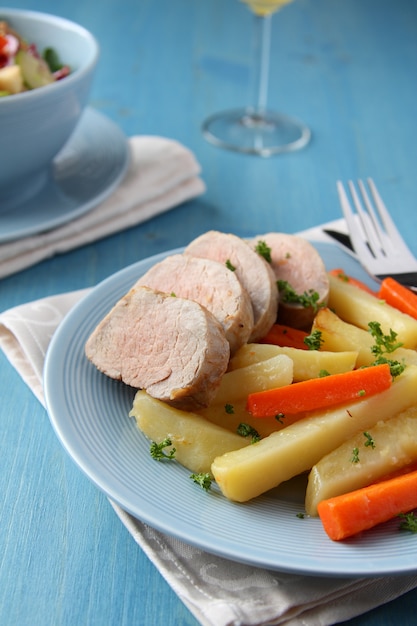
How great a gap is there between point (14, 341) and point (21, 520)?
0.82 m

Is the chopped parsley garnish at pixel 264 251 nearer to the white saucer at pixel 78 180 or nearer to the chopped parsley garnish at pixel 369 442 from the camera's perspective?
the chopped parsley garnish at pixel 369 442

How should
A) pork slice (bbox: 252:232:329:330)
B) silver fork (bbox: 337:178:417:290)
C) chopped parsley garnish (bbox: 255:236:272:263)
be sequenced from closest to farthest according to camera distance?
pork slice (bbox: 252:232:329:330) → chopped parsley garnish (bbox: 255:236:272:263) → silver fork (bbox: 337:178:417:290)

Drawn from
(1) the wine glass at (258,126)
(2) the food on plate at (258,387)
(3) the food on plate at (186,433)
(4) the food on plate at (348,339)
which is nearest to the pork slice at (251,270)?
(2) the food on plate at (258,387)

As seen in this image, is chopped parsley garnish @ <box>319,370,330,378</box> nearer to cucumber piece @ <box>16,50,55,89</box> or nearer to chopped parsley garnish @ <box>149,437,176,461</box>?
chopped parsley garnish @ <box>149,437,176,461</box>

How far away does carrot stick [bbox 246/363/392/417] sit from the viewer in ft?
7.02

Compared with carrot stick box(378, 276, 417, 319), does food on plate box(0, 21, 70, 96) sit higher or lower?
higher

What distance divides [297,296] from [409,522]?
94cm

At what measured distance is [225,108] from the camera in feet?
16.4

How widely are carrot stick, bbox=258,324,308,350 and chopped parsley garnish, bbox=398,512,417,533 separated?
71 cm

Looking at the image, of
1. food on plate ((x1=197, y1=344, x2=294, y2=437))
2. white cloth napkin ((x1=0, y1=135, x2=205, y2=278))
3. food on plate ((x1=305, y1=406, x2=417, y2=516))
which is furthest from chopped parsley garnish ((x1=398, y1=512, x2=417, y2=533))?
white cloth napkin ((x1=0, y1=135, x2=205, y2=278))

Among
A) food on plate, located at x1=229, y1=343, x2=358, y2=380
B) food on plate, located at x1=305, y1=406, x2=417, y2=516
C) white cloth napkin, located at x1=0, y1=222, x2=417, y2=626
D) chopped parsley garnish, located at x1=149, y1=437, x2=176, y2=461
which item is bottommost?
white cloth napkin, located at x1=0, y1=222, x2=417, y2=626

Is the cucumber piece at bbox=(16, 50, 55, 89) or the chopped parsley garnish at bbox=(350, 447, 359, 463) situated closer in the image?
the chopped parsley garnish at bbox=(350, 447, 359, 463)

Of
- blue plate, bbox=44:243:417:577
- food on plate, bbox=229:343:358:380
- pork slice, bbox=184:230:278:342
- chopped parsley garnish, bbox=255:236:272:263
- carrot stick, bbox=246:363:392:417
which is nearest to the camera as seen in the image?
blue plate, bbox=44:243:417:577

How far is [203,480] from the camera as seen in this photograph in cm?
206
